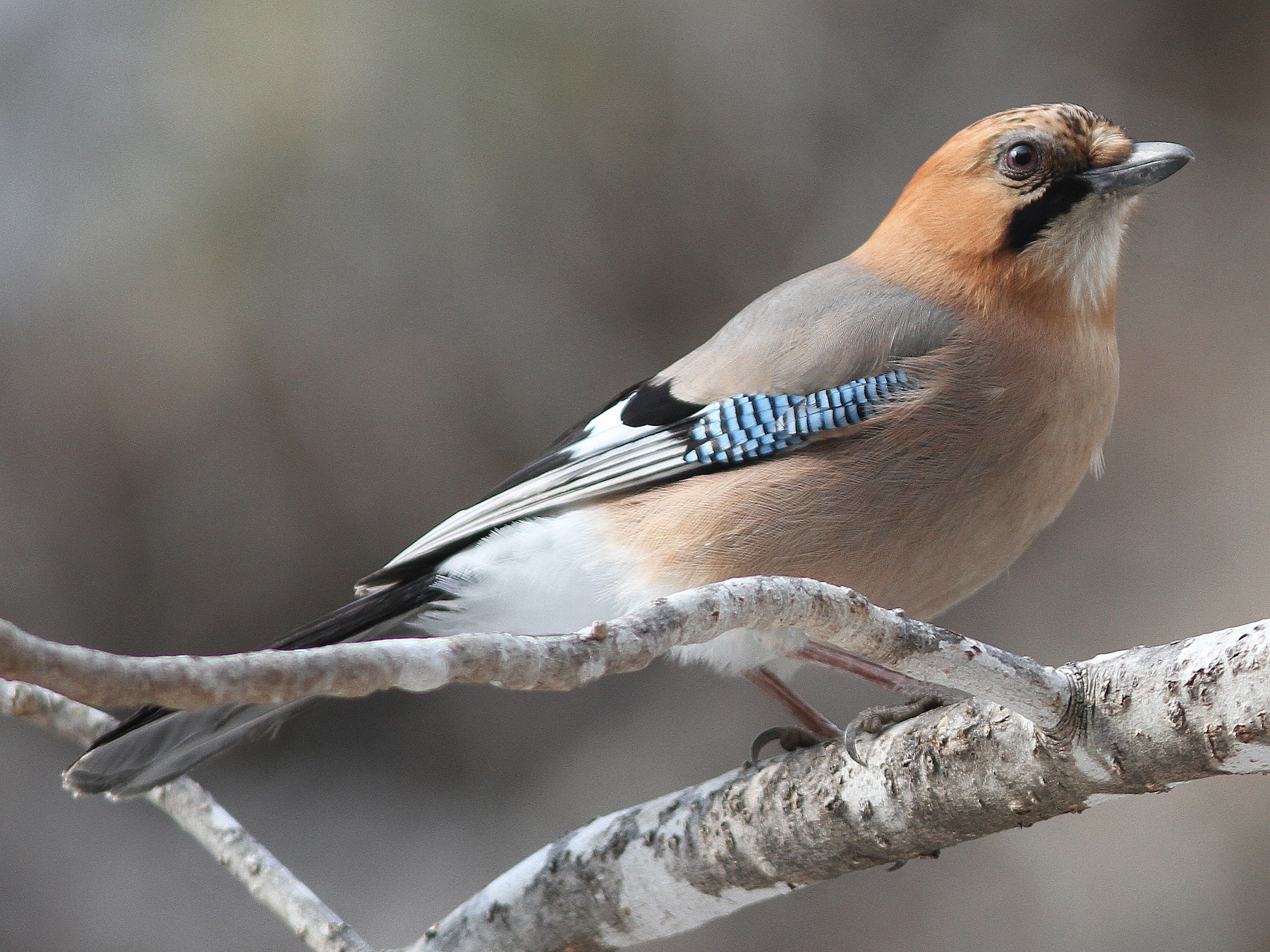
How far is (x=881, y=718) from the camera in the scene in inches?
84.2

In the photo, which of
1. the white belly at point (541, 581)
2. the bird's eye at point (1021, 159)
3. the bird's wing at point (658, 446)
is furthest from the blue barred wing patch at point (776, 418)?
the bird's eye at point (1021, 159)

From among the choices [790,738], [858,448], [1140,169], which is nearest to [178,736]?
[790,738]

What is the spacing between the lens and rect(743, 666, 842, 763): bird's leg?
2.59 meters

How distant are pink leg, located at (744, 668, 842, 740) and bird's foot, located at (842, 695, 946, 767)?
14.3 inches

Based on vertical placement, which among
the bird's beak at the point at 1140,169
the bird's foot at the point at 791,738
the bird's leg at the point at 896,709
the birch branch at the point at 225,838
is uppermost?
the bird's beak at the point at 1140,169

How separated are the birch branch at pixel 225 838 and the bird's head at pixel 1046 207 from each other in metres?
1.88

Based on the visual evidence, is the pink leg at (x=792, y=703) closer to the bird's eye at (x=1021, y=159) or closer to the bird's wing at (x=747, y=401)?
the bird's wing at (x=747, y=401)

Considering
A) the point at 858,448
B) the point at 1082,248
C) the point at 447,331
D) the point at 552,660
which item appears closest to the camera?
the point at 552,660

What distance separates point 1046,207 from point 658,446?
1042mm

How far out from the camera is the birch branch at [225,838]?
221cm

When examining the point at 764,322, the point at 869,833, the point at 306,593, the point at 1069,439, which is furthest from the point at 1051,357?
the point at 306,593

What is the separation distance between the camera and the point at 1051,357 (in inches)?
105

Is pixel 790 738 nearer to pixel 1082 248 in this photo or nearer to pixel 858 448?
pixel 858 448

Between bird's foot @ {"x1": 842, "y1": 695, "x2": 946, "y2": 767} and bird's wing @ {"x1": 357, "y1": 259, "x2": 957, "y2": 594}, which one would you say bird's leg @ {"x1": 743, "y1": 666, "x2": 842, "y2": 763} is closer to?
bird's foot @ {"x1": 842, "y1": 695, "x2": 946, "y2": 767}
